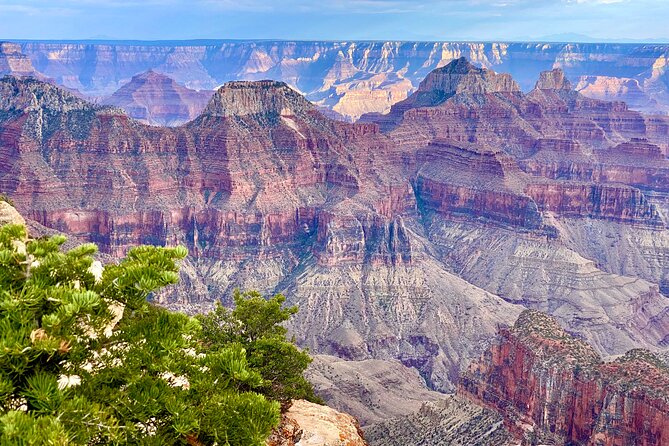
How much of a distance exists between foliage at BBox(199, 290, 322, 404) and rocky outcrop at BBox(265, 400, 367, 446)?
4.34ft

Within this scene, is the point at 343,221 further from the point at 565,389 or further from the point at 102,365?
the point at 102,365

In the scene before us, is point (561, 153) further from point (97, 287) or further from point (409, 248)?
point (97, 287)

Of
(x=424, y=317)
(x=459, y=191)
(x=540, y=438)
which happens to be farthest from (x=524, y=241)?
(x=540, y=438)

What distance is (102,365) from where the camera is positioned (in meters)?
18.0

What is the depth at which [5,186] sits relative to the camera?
362 feet

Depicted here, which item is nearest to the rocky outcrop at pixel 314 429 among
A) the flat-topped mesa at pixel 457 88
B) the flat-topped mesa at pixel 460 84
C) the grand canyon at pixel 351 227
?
the grand canyon at pixel 351 227

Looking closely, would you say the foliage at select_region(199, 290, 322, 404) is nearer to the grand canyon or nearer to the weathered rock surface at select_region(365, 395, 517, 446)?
the weathered rock surface at select_region(365, 395, 517, 446)

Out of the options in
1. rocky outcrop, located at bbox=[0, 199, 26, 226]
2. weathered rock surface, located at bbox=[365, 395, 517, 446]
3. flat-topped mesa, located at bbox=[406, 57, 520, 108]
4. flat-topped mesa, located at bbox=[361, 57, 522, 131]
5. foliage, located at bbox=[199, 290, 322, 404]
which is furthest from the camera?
flat-topped mesa, located at bbox=[406, 57, 520, 108]

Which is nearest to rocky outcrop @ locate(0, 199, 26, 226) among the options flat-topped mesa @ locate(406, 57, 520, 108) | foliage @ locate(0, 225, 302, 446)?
foliage @ locate(0, 225, 302, 446)

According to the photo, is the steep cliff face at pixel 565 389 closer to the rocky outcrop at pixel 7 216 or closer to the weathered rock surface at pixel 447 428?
the weathered rock surface at pixel 447 428

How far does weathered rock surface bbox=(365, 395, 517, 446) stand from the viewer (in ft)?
166

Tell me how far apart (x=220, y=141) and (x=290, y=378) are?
92.7 m

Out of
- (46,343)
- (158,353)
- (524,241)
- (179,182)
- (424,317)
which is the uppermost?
(46,343)

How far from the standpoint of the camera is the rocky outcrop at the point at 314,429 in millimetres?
29188
